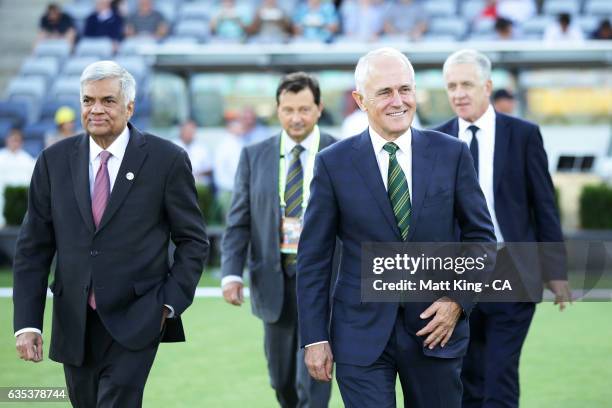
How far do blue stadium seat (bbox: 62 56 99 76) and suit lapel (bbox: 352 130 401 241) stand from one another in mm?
15498

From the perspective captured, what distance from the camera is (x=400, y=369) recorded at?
14.8 feet

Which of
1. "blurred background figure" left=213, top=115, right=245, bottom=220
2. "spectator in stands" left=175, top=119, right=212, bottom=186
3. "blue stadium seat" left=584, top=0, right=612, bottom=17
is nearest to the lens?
"blurred background figure" left=213, top=115, right=245, bottom=220

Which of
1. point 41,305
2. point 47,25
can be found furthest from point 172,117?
point 41,305

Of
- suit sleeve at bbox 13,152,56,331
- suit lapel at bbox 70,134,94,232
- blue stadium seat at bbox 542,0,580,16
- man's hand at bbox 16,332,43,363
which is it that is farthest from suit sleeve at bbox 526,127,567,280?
blue stadium seat at bbox 542,0,580,16

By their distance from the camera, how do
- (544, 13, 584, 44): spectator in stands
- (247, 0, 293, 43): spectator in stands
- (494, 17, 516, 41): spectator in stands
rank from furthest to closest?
1. (247, 0, 293, 43): spectator in stands
2. (544, 13, 584, 44): spectator in stands
3. (494, 17, 516, 41): spectator in stands

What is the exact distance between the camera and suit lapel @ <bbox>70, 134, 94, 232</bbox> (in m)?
4.89

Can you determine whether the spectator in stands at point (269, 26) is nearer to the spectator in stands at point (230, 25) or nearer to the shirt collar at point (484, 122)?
the spectator in stands at point (230, 25)

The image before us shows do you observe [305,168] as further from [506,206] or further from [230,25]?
[230,25]

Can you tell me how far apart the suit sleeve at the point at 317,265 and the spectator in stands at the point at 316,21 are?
13580 mm

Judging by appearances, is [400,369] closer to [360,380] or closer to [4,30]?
[360,380]

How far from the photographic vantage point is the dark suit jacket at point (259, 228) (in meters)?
6.34

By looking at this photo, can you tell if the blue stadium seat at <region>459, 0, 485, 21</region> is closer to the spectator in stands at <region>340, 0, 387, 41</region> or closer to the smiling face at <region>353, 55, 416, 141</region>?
the spectator in stands at <region>340, 0, 387, 41</region>

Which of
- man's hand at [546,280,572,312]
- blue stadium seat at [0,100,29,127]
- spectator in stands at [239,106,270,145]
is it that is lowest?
blue stadium seat at [0,100,29,127]

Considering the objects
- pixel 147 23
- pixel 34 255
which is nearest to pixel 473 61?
pixel 34 255
